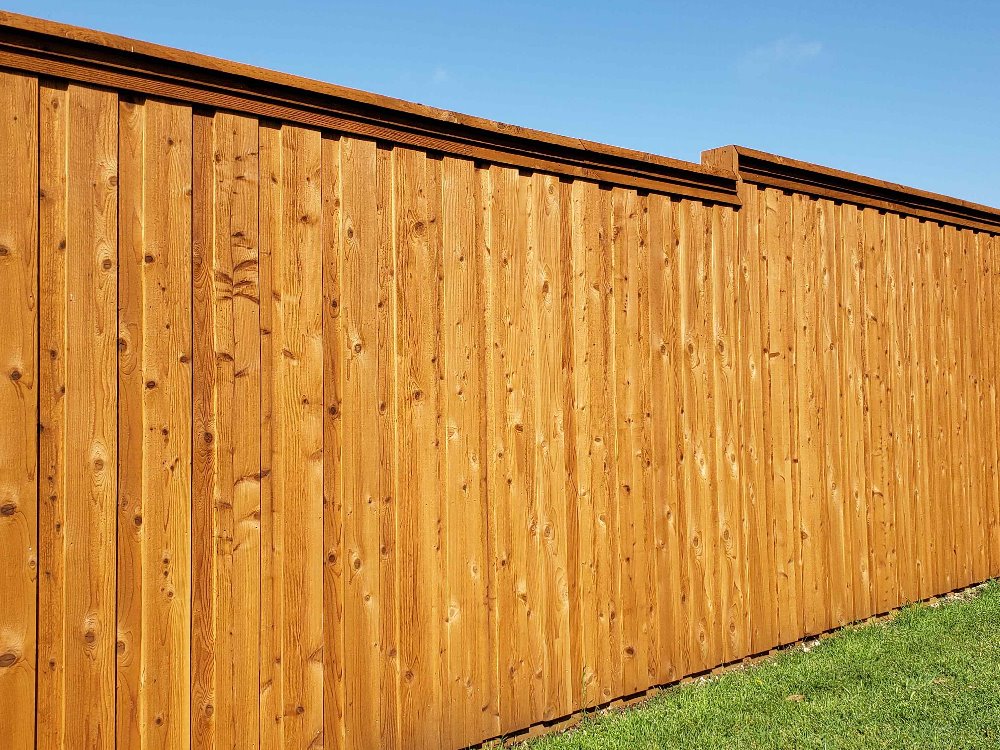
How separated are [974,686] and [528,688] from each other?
219cm

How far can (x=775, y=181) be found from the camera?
520 cm

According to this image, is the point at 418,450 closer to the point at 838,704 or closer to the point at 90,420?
the point at 90,420

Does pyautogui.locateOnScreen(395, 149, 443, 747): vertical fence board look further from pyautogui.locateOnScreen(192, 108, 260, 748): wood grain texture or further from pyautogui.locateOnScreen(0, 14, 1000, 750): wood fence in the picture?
pyautogui.locateOnScreen(192, 108, 260, 748): wood grain texture

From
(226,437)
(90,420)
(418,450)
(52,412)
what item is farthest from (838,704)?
(52,412)

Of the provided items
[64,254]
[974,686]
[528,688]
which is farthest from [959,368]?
[64,254]

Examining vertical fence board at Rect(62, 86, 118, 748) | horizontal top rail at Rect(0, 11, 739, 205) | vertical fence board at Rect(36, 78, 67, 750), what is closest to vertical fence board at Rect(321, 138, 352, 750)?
horizontal top rail at Rect(0, 11, 739, 205)

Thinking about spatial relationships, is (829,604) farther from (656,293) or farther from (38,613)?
(38,613)

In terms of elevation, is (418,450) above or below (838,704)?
above

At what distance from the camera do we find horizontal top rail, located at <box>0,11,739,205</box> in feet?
8.96

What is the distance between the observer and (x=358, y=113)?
3.38m

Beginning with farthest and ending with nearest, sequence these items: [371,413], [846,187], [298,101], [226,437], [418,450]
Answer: [846,187] → [418,450] → [371,413] → [298,101] → [226,437]

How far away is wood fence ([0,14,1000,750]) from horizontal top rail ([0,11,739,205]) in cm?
1

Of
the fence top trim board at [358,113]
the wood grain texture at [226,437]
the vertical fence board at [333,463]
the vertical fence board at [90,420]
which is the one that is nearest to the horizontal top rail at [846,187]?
the fence top trim board at [358,113]

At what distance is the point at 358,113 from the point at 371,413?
1123 mm
